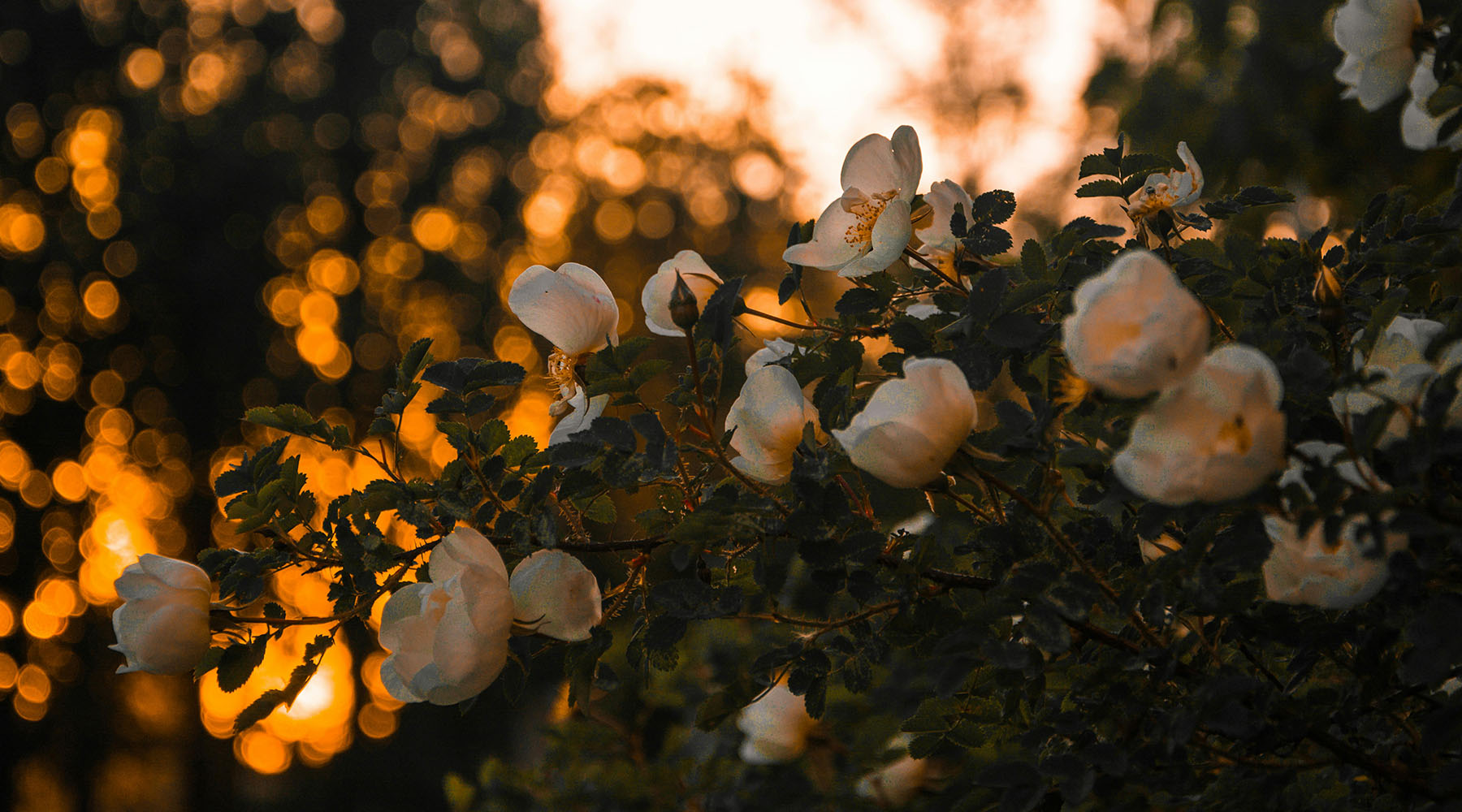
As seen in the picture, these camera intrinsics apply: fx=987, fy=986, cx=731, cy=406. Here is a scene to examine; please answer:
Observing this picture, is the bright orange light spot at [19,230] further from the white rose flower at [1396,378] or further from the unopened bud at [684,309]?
the white rose flower at [1396,378]

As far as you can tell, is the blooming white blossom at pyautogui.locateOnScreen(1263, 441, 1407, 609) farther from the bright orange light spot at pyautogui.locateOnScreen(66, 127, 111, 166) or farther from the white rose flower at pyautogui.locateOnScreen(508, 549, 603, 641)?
the bright orange light spot at pyautogui.locateOnScreen(66, 127, 111, 166)

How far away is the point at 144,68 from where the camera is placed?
820cm

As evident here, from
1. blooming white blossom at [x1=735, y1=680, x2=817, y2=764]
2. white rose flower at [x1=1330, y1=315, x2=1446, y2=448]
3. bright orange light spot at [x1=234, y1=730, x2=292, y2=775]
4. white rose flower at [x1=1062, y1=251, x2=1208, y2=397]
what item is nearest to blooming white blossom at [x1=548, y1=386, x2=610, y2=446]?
white rose flower at [x1=1062, y1=251, x2=1208, y2=397]

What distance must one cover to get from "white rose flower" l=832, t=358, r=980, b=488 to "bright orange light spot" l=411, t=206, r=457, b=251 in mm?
9421

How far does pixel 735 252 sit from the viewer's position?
10.6 m

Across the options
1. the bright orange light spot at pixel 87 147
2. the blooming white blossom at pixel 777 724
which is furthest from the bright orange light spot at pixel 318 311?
the blooming white blossom at pixel 777 724

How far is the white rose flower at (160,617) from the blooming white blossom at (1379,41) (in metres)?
1.10

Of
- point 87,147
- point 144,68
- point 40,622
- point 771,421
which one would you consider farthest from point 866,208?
point 144,68

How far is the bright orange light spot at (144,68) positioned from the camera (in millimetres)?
8156

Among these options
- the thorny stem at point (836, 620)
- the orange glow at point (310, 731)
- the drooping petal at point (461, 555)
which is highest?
the drooping petal at point (461, 555)

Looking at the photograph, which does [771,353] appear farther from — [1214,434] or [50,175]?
[50,175]

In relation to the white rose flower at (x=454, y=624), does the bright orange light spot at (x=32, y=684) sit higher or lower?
lower

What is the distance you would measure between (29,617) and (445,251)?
14.9 feet

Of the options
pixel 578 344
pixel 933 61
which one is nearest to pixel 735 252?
pixel 933 61
